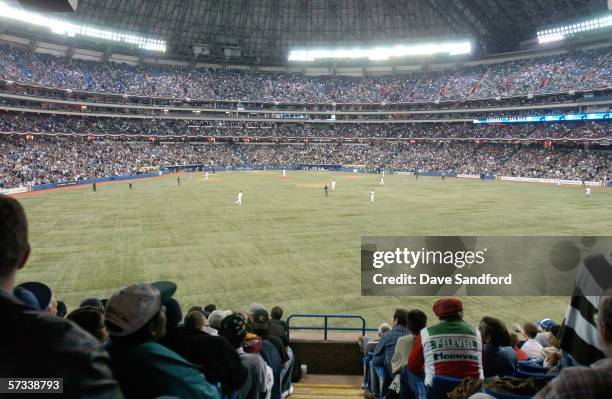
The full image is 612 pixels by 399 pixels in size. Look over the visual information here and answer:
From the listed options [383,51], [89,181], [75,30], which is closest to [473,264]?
[89,181]

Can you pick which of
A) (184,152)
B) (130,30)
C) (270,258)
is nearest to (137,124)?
(184,152)

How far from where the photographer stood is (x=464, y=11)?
8362 centimetres

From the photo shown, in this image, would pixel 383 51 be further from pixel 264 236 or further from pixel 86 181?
pixel 264 236

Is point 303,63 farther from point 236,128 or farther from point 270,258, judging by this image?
point 270,258

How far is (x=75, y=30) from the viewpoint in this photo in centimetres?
7688

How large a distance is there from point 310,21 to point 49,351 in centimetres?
10659

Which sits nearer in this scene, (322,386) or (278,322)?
(278,322)

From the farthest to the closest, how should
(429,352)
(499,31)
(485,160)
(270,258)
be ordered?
(499,31)
(485,160)
(270,258)
(429,352)

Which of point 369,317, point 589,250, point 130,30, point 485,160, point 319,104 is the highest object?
point 130,30

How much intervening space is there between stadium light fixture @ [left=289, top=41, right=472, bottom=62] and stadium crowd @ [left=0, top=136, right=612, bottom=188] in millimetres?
23395

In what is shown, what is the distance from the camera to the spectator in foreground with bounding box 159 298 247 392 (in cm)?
400

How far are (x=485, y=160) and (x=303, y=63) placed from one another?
55329 mm

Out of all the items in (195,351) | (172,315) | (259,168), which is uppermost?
(259,168)

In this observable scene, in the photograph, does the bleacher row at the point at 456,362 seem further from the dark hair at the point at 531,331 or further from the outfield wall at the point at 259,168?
the outfield wall at the point at 259,168
